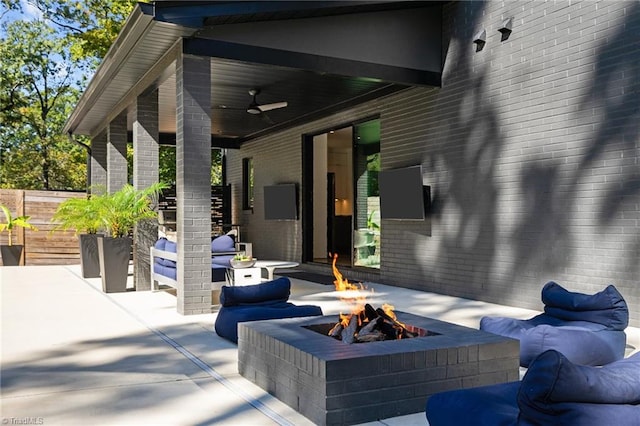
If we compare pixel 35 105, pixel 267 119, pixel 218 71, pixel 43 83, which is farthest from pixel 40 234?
pixel 43 83

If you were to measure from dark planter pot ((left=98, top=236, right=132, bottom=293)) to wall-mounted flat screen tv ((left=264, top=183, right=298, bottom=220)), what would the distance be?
497 cm

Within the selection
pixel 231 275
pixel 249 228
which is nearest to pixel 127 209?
pixel 231 275

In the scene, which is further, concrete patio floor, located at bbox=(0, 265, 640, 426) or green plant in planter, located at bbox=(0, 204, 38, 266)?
green plant in planter, located at bbox=(0, 204, 38, 266)

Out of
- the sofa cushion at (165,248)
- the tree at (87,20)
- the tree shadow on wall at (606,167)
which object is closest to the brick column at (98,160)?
the sofa cushion at (165,248)

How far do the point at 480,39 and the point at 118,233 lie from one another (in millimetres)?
5805

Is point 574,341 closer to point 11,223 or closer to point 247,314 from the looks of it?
point 247,314

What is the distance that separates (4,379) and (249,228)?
39.7ft

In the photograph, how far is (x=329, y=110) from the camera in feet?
38.3

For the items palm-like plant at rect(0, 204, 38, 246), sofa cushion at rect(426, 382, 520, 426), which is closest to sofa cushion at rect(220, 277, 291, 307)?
sofa cushion at rect(426, 382, 520, 426)

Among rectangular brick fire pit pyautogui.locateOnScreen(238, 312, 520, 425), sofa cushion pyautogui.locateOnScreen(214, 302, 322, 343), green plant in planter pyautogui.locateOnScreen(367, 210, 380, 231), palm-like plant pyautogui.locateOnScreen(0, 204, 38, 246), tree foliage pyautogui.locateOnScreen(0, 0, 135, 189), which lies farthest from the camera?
tree foliage pyautogui.locateOnScreen(0, 0, 135, 189)

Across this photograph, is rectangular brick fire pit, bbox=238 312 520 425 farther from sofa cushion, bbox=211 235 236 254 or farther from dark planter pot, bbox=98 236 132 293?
sofa cushion, bbox=211 235 236 254

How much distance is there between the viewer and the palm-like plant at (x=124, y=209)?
8.57 metres

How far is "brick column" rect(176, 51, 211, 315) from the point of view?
6.79 m

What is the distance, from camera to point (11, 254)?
528 inches
